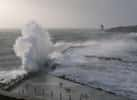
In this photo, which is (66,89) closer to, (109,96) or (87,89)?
(87,89)

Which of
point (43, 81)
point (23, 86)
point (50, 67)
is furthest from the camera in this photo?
point (50, 67)


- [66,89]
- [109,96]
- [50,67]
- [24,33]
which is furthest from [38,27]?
[109,96]

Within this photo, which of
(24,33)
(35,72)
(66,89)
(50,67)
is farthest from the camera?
(24,33)

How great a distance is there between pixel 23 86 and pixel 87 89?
653 cm

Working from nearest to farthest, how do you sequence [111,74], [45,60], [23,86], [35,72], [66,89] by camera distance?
[66,89] < [23,86] < [111,74] < [35,72] < [45,60]

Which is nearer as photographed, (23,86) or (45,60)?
(23,86)

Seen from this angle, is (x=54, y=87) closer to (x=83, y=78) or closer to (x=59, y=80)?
(x=59, y=80)

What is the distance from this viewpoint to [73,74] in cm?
2544

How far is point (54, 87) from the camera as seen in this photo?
787 inches

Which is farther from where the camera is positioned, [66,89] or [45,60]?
[45,60]

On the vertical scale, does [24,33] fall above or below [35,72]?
above

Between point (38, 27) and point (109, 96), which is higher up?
point (38, 27)

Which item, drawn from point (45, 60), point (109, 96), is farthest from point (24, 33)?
point (109, 96)

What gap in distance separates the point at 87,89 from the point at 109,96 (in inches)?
98.3
